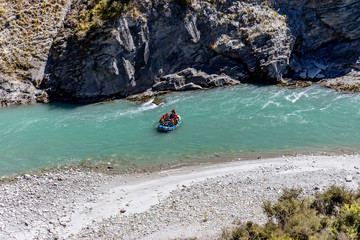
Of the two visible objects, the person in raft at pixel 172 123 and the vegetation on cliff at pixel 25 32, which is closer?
the person in raft at pixel 172 123

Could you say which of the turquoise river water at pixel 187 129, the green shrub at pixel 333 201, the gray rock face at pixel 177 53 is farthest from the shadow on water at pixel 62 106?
the green shrub at pixel 333 201

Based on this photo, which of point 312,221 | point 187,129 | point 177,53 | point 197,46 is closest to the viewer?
point 312,221

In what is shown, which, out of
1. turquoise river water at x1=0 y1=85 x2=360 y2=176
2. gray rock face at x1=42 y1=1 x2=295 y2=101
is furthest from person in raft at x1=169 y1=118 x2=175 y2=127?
gray rock face at x1=42 y1=1 x2=295 y2=101

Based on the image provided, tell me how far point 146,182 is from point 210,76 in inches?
1126

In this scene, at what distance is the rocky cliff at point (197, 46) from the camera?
44812 mm

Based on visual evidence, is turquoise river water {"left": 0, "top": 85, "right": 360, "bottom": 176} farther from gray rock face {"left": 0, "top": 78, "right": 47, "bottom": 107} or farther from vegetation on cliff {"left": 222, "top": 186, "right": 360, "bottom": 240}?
vegetation on cliff {"left": 222, "top": 186, "right": 360, "bottom": 240}

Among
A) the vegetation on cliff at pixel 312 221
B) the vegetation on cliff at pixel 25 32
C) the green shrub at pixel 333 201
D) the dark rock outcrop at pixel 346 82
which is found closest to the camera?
the vegetation on cliff at pixel 312 221

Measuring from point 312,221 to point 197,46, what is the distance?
3946cm

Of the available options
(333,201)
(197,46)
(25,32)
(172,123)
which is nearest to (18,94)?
(25,32)

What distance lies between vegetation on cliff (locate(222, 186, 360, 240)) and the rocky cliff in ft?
110

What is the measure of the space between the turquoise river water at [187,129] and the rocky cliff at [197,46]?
163 inches

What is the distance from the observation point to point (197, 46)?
47250 millimetres

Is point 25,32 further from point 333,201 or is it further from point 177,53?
point 333,201

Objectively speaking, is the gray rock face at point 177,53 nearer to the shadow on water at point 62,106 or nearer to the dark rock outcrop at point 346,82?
the shadow on water at point 62,106
